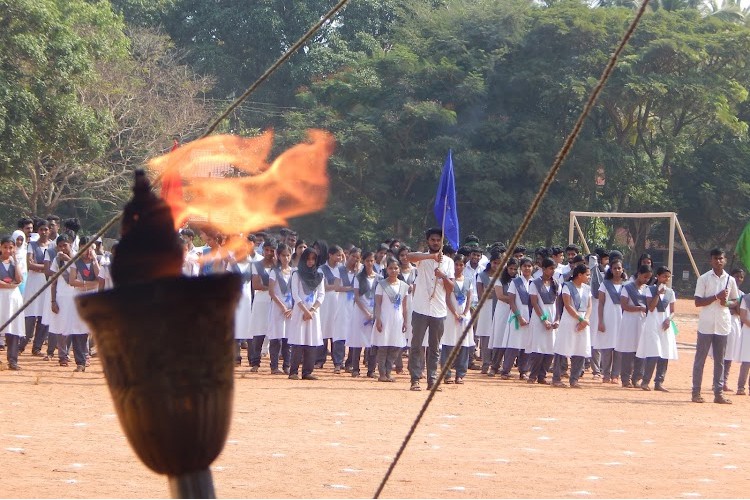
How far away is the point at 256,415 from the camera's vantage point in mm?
11016

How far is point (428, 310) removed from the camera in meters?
13.5

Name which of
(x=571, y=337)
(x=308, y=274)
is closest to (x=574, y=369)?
(x=571, y=337)

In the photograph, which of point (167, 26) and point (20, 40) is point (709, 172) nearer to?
point (167, 26)

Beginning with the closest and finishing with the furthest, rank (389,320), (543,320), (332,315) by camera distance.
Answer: (389,320) < (543,320) < (332,315)

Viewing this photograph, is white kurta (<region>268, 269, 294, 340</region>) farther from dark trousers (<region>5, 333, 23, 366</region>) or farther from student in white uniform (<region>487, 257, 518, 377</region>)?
dark trousers (<region>5, 333, 23, 366</region>)

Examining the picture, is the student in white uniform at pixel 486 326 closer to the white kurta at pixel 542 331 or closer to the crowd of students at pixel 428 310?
the crowd of students at pixel 428 310

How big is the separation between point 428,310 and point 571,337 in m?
2.57

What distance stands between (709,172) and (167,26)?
19.9 m

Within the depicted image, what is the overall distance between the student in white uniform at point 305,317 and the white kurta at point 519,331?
2822mm

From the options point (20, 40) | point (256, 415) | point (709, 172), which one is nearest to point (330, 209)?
point (709, 172)

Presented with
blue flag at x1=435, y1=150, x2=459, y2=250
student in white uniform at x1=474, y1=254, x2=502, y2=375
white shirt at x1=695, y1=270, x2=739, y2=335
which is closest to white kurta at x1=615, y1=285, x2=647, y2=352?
white shirt at x1=695, y1=270, x2=739, y2=335

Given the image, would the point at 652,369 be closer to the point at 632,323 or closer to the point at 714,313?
the point at 632,323

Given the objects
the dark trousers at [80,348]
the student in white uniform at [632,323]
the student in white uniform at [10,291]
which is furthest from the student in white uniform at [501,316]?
the student in white uniform at [10,291]

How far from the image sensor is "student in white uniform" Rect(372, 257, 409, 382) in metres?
15.0
